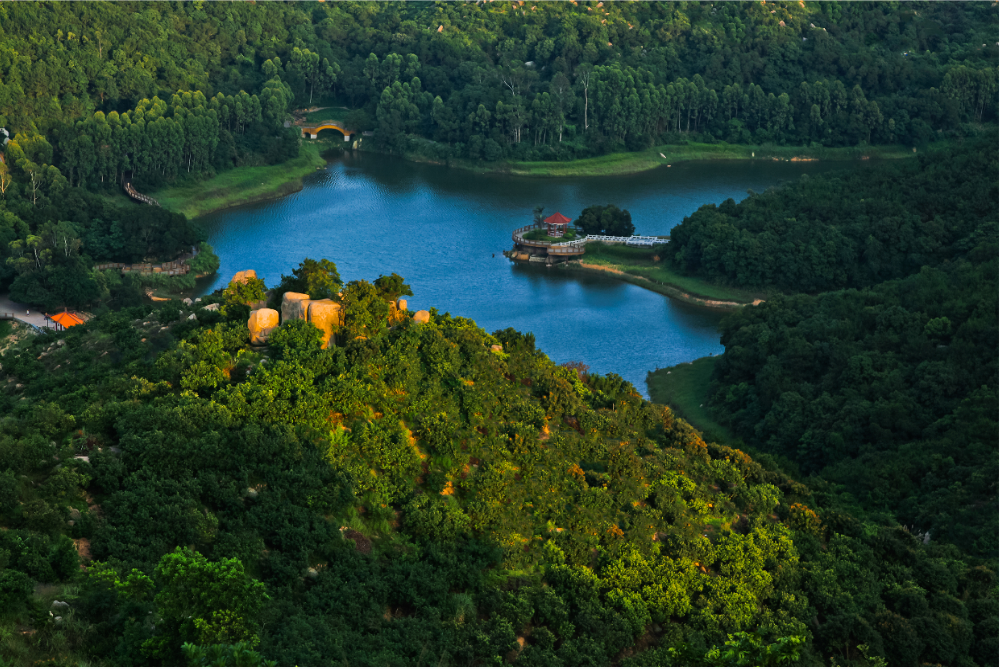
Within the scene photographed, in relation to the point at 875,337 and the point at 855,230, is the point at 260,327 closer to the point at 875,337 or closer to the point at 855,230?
the point at 875,337

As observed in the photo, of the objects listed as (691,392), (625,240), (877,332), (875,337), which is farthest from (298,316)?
(625,240)

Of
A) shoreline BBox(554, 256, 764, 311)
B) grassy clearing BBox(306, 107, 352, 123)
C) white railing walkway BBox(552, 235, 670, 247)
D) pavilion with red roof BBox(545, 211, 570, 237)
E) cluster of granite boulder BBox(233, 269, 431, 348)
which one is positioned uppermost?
grassy clearing BBox(306, 107, 352, 123)

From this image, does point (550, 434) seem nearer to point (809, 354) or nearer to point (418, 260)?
point (809, 354)

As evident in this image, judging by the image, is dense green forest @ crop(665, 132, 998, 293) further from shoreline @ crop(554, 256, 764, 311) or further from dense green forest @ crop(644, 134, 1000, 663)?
shoreline @ crop(554, 256, 764, 311)

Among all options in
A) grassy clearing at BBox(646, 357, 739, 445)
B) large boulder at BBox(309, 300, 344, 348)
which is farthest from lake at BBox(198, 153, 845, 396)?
large boulder at BBox(309, 300, 344, 348)

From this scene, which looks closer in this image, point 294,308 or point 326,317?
point 326,317

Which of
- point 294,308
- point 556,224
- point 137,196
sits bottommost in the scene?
point 556,224

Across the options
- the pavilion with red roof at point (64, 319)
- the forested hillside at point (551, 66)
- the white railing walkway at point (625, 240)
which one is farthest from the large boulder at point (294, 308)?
the forested hillside at point (551, 66)
